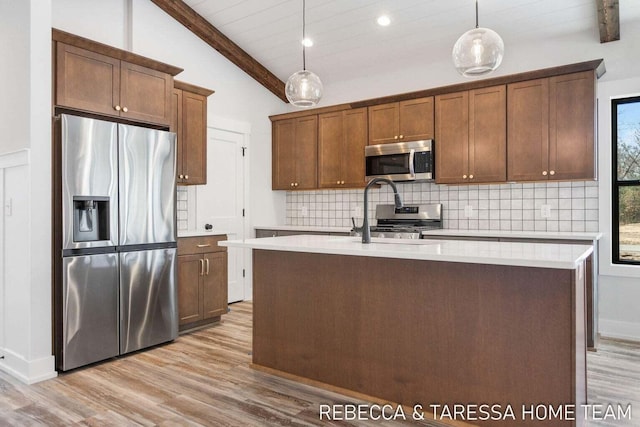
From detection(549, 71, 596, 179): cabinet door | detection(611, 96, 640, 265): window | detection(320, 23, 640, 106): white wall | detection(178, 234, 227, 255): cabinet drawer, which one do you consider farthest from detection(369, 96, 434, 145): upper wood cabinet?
detection(178, 234, 227, 255): cabinet drawer

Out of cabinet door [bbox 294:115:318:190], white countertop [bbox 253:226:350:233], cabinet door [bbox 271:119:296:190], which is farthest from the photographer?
cabinet door [bbox 271:119:296:190]

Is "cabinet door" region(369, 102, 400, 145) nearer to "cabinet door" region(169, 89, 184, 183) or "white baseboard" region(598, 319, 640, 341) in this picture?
"cabinet door" region(169, 89, 184, 183)

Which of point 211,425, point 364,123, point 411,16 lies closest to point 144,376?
point 211,425

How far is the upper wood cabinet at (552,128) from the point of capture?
3.76m

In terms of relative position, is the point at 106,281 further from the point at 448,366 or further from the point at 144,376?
the point at 448,366

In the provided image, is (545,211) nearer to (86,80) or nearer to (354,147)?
(354,147)

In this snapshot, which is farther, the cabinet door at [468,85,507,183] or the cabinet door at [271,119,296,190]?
the cabinet door at [271,119,296,190]

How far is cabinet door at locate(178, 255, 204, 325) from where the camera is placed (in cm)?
395

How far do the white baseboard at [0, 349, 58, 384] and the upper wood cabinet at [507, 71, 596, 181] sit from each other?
3.99m

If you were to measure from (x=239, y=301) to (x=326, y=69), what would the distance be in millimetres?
3033

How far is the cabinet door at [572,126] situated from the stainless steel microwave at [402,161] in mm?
1128

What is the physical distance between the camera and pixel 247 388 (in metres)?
2.73

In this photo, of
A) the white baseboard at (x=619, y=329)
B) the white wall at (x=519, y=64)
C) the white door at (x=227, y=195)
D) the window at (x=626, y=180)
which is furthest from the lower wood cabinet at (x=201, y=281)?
the window at (x=626, y=180)

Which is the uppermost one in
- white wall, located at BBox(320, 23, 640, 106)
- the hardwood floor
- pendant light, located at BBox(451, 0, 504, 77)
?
white wall, located at BBox(320, 23, 640, 106)
